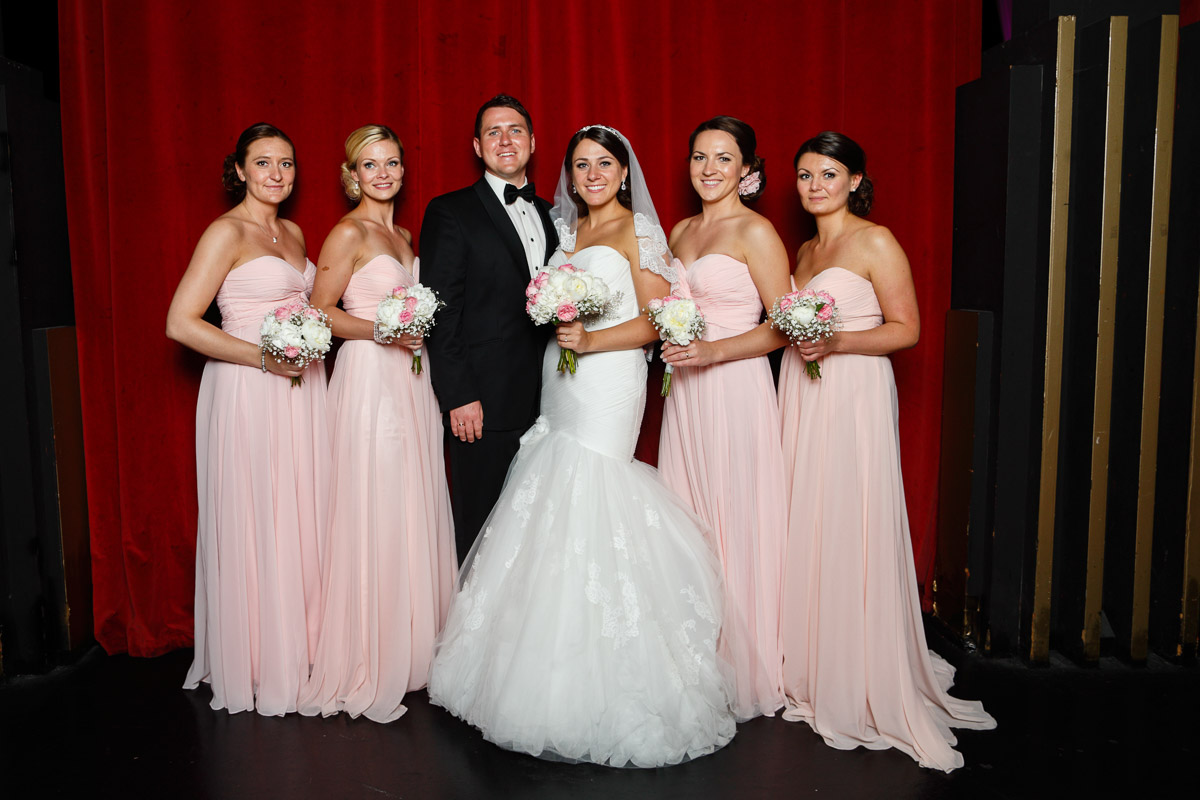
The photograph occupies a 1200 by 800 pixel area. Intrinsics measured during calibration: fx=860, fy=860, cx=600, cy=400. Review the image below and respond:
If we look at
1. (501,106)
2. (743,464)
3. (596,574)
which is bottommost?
(596,574)

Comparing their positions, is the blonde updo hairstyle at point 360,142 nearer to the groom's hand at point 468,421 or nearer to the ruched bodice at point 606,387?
the ruched bodice at point 606,387

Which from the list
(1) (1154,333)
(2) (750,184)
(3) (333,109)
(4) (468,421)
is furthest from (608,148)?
(1) (1154,333)

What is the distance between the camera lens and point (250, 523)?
3.32 meters

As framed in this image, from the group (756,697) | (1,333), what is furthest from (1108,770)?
(1,333)

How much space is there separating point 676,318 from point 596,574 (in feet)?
3.03

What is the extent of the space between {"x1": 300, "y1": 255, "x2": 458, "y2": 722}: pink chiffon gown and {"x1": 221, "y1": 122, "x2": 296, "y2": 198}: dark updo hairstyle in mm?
650

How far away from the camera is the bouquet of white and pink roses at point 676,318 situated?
300 centimetres

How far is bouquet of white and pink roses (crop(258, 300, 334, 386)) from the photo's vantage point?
309cm

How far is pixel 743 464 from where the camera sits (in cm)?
329

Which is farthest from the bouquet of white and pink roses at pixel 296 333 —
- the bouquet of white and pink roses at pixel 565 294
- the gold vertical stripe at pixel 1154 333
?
the gold vertical stripe at pixel 1154 333

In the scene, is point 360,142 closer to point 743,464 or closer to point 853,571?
point 743,464

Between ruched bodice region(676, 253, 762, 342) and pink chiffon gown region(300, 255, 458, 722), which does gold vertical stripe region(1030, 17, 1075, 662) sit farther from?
pink chiffon gown region(300, 255, 458, 722)

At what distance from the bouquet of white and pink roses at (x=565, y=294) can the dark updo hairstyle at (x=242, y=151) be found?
50.3 inches

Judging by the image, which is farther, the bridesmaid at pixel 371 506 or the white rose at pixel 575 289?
the bridesmaid at pixel 371 506
